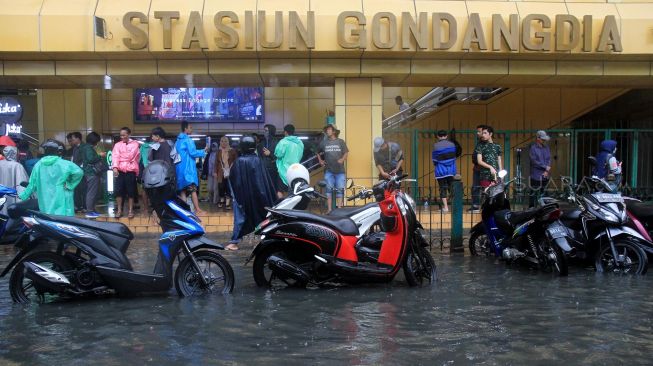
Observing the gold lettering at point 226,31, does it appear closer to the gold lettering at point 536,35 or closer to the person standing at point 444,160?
the person standing at point 444,160

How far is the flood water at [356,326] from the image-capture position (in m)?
4.09

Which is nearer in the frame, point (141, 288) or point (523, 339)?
point (523, 339)

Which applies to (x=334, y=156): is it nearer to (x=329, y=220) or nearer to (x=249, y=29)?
(x=249, y=29)

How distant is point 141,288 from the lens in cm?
556

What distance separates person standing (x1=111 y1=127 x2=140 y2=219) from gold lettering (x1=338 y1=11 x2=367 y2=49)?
4220mm

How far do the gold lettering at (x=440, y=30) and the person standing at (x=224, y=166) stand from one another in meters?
4.60

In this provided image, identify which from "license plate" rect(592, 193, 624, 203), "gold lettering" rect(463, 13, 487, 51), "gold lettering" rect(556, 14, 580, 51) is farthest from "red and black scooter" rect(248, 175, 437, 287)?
"gold lettering" rect(556, 14, 580, 51)

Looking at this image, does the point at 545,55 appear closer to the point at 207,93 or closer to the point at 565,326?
the point at 565,326

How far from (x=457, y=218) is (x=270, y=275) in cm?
334

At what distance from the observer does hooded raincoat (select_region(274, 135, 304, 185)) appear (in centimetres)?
1061

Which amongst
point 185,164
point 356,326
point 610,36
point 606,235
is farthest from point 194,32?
point 610,36

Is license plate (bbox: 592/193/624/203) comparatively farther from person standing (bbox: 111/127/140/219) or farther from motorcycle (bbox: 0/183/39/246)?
person standing (bbox: 111/127/140/219)

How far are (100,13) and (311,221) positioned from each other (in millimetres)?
6965

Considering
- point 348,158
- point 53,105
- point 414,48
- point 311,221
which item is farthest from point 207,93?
point 311,221
